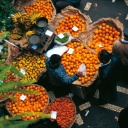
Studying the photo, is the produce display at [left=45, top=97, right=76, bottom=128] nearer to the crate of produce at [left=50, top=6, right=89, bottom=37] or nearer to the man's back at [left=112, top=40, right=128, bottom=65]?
the man's back at [left=112, top=40, right=128, bottom=65]

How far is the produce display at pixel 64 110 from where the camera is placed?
19.8 ft

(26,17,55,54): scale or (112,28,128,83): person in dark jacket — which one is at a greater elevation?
(112,28,128,83): person in dark jacket

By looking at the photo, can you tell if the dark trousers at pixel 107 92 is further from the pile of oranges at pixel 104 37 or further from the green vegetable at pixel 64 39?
the green vegetable at pixel 64 39

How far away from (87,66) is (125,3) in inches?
108

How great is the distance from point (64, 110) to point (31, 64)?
1302mm

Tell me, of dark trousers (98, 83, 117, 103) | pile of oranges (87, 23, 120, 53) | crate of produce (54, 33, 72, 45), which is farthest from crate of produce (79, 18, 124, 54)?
dark trousers (98, 83, 117, 103)

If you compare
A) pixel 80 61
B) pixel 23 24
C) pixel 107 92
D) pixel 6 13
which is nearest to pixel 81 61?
pixel 80 61

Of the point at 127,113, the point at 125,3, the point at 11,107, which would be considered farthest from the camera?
the point at 125,3

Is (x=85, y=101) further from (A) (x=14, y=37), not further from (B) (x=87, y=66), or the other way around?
(A) (x=14, y=37)

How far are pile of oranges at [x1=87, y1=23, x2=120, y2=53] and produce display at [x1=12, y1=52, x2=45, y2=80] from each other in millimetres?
1175

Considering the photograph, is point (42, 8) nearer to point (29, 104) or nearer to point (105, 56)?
point (29, 104)

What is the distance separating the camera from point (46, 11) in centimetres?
733

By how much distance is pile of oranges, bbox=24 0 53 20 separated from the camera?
23.9 ft

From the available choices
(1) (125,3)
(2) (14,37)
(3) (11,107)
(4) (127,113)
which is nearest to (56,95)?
(3) (11,107)
